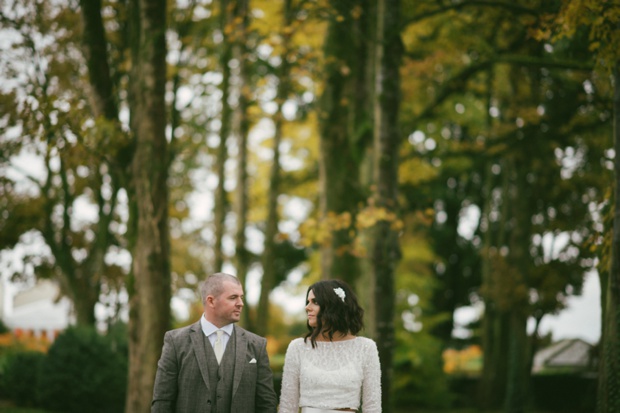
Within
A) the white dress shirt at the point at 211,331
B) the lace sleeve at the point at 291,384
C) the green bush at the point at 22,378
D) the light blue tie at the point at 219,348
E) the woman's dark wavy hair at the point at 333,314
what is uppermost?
the woman's dark wavy hair at the point at 333,314

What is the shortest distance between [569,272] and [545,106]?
428 centimetres

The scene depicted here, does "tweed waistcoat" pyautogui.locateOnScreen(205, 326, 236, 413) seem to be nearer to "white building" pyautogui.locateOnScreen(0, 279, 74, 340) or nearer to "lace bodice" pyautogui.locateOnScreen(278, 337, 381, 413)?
"lace bodice" pyautogui.locateOnScreen(278, 337, 381, 413)

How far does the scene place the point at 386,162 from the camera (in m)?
10.8

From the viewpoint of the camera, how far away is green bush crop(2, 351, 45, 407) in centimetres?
1638

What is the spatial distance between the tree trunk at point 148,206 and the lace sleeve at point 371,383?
5.62m

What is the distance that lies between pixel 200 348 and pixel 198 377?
0.61 ft

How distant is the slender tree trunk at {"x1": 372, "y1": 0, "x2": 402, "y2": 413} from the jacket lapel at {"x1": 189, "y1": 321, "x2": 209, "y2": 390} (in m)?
5.93

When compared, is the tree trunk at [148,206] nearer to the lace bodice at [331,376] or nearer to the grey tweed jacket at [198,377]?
the grey tweed jacket at [198,377]

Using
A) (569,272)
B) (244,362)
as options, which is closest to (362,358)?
(244,362)

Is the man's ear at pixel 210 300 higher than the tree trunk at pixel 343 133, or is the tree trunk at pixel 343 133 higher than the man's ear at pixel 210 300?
the tree trunk at pixel 343 133

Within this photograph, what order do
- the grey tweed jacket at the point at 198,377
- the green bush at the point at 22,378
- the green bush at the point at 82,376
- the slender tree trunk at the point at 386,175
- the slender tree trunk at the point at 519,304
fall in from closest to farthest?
1. the grey tweed jacket at the point at 198,377
2. the slender tree trunk at the point at 386,175
3. the green bush at the point at 82,376
4. the green bush at the point at 22,378
5. the slender tree trunk at the point at 519,304

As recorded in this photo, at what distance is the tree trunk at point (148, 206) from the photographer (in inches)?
391

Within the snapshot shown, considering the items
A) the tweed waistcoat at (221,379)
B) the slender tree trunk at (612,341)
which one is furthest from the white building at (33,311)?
the tweed waistcoat at (221,379)

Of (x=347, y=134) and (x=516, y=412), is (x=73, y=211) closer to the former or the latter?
(x=347, y=134)
